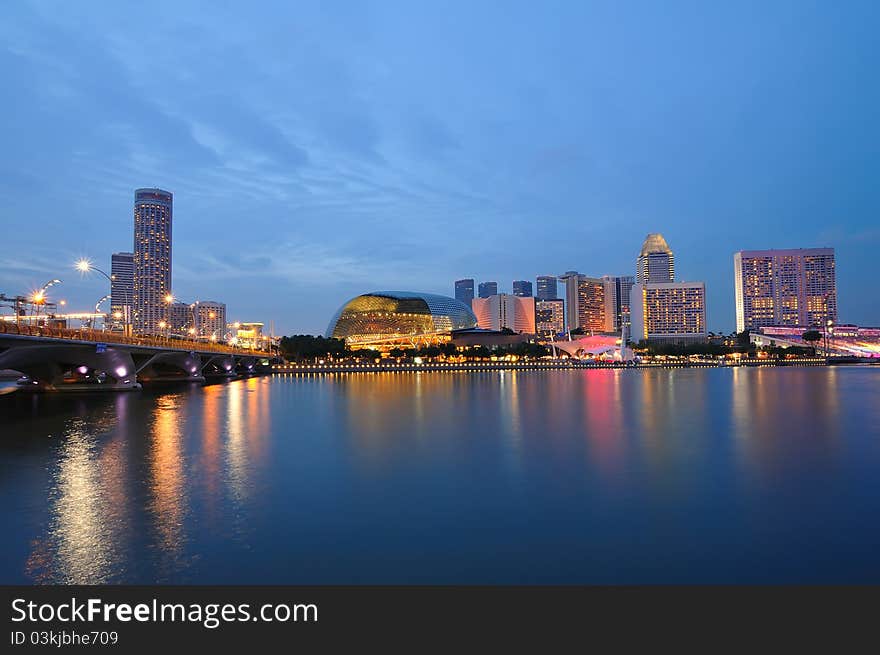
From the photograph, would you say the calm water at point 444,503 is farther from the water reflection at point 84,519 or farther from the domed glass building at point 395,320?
the domed glass building at point 395,320

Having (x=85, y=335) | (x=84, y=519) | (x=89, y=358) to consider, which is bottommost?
(x=84, y=519)

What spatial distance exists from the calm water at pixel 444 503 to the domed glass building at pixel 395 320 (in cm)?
12850

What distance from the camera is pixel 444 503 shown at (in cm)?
1187

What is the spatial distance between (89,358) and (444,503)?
135ft

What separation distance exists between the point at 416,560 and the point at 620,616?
9.99 ft

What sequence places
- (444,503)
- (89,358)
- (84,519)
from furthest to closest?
1. (89,358)
2. (444,503)
3. (84,519)

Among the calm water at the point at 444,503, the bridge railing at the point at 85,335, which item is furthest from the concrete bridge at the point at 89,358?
the calm water at the point at 444,503

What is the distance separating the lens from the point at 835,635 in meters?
6.15

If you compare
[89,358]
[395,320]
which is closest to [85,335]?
[89,358]

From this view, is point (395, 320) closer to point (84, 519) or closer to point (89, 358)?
point (89, 358)

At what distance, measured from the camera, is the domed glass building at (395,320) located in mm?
153750

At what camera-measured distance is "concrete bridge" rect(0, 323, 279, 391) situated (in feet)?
111

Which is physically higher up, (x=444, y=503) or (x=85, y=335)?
(x=85, y=335)

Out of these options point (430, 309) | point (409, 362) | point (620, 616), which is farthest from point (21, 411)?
point (430, 309)
